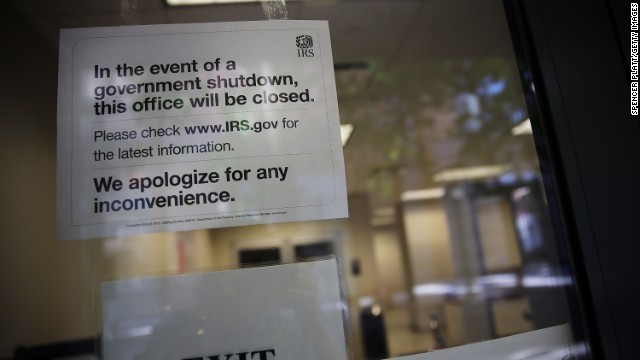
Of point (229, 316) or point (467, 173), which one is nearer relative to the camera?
point (229, 316)

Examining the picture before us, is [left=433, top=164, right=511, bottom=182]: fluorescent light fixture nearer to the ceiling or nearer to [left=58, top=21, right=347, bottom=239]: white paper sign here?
the ceiling

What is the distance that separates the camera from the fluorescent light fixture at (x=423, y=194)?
7.66 meters

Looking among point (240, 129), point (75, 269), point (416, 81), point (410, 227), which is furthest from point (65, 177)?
point (410, 227)

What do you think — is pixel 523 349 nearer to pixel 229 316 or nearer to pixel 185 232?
pixel 229 316

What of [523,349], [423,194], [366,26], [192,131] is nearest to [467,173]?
[423,194]

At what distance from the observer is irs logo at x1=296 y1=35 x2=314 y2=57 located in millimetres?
854

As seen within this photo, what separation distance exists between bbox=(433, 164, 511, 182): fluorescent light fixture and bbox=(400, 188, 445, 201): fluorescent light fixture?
604mm

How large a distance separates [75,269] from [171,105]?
0.38m

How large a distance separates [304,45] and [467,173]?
253 inches

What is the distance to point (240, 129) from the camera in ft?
2.59

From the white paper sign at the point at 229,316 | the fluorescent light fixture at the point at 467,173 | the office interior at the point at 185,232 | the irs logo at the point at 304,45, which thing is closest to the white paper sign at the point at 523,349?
the office interior at the point at 185,232

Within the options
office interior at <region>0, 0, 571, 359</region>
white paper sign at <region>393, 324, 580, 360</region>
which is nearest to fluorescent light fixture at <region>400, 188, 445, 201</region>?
office interior at <region>0, 0, 571, 359</region>

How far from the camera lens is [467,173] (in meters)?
6.74

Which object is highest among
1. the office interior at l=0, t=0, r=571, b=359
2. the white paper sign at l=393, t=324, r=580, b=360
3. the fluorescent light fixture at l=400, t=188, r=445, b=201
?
the fluorescent light fixture at l=400, t=188, r=445, b=201
